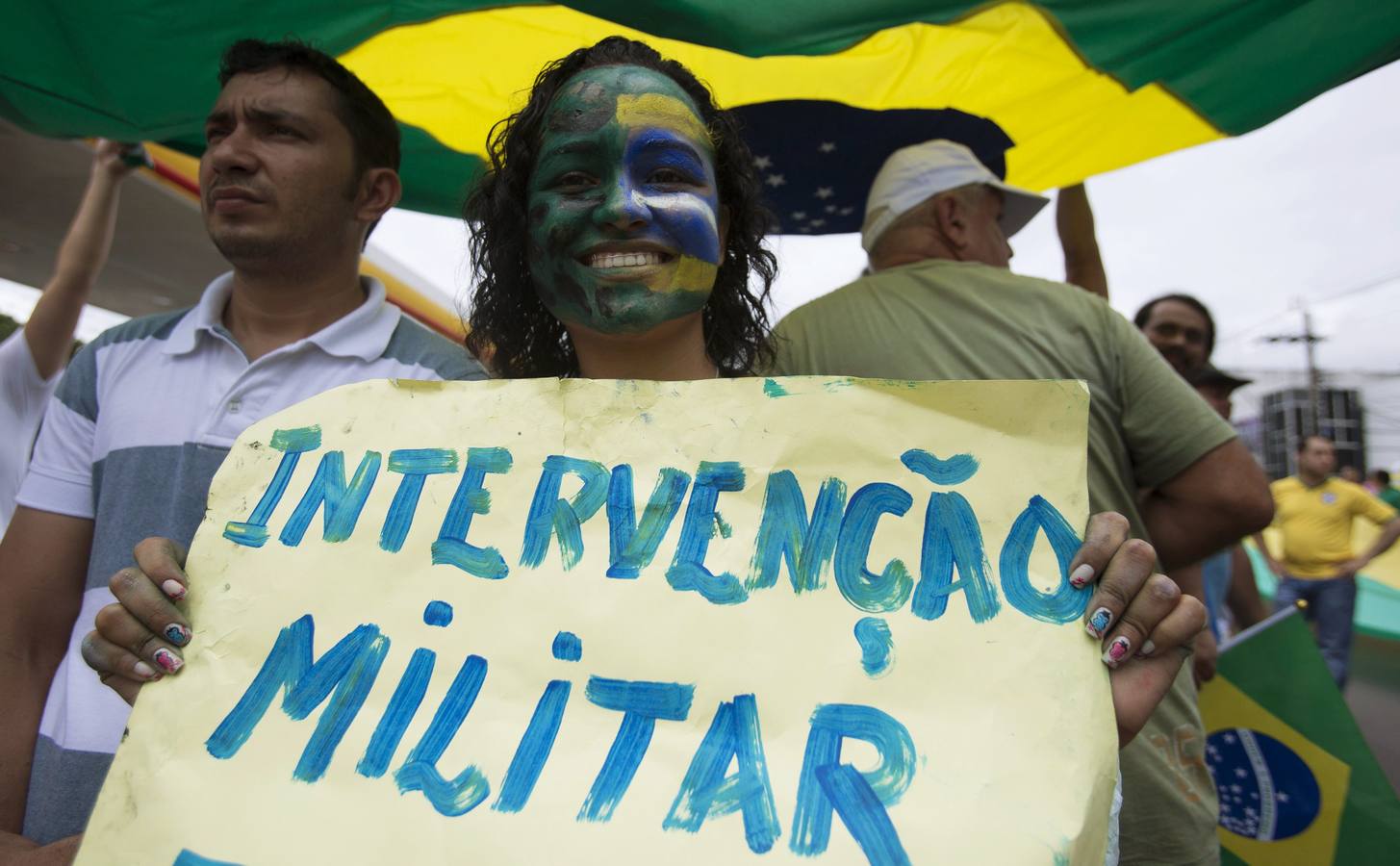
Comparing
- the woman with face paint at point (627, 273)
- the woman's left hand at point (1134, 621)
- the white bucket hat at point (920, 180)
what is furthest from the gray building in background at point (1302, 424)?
the woman's left hand at point (1134, 621)

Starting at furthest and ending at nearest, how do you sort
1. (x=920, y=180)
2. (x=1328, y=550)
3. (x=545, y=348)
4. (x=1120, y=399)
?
(x=1328, y=550), (x=920, y=180), (x=1120, y=399), (x=545, y=348)

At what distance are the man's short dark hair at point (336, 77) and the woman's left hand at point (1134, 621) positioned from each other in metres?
1.60

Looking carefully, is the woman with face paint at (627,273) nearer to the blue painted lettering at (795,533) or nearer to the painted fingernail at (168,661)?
the painted fingernail at (168,661)

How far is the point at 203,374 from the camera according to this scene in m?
1.54

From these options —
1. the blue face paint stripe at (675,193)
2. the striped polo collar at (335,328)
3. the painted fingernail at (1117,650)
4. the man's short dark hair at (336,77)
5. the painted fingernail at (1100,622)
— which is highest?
the man's short dark hair at (336,77)

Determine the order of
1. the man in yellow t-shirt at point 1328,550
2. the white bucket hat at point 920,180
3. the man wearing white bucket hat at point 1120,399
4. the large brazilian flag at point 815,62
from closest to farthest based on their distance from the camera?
the man wearing white bucket hat at point 1120,399, the large brazilian flag at point 815,62, the white bucket hat at point 920,180, the man in yellow t-shirt at point 1328,550

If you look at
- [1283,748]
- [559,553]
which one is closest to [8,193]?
[559,553]

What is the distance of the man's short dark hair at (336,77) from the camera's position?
175cm

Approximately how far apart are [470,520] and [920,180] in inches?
61.2

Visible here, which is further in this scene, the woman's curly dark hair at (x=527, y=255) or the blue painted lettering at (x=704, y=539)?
the woman's curly dark hair at (x=527, y=255)

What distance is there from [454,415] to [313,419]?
20 cm

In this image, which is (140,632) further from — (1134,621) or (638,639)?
(1134,621)

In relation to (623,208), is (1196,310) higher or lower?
higher

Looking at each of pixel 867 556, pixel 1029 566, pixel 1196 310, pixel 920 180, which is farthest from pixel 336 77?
pixel 1196 310
